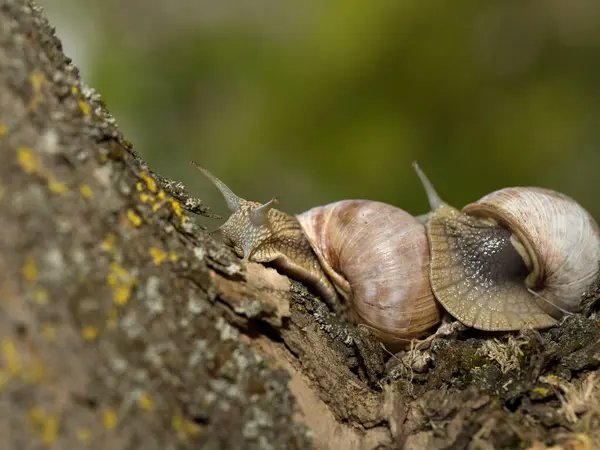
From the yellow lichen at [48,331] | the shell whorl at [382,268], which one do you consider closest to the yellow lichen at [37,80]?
the yellow lichen at [48,331]

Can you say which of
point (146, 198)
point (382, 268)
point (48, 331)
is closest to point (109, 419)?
point (48, 331)

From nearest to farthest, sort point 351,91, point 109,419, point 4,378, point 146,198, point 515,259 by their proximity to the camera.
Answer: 1. point 4,378
2. point 109,419
3. point 146,198
4. point 515,259
5. point 351,91

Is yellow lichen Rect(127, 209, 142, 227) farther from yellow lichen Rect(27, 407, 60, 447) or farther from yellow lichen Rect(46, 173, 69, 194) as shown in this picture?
yellow lichen Rect(27, 407, 60, 447)

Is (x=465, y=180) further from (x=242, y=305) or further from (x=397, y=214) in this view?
(x=242, y=305)

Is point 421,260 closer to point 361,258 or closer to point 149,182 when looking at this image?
point 361,258

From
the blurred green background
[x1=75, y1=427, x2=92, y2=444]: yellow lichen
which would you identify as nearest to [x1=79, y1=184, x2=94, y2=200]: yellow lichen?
[x1=75, y1=427, x2=92, y2=444]: yellow lichen

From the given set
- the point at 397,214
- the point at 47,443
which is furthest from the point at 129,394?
the point at 397,214
